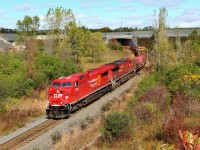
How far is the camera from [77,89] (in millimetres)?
23828

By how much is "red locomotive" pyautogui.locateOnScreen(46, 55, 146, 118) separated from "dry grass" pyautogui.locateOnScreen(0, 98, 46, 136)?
5.29 feet

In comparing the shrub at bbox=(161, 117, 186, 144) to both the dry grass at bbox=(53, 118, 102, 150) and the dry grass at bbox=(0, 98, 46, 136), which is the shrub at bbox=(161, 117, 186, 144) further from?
the dry grass at bbox=(0, 98, 46, 136)

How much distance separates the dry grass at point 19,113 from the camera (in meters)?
20.5

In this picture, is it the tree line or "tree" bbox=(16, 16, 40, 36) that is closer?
the tree line

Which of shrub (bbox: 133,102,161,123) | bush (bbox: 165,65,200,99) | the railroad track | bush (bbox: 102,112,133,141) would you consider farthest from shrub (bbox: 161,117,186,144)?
the railroad track

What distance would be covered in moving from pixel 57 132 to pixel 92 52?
4646 centimetres

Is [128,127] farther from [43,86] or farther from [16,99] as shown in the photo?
[43,86]

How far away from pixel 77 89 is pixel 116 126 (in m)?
9.16

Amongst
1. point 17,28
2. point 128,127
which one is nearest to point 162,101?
point 128,127

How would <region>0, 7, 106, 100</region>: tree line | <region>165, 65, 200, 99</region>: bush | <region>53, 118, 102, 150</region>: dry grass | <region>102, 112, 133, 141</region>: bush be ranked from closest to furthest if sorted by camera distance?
<region>102, 112, 133, 141</region>: bush, <region>53, 118, 102, 150</region>: dry grass, <region>165, 65, 200, 99</region>: bush, <region>0, 7, 106, 100</region>: tree line

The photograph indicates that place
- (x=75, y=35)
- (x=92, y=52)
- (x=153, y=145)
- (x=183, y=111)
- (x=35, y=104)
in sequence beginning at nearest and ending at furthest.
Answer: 1. (x=153, y=145)
2. (x=183, y=111)
3. (x=35, y=104)
4. (x=75, y=35)
5. (x=92, y=52)

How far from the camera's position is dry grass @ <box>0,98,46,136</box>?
2047 cm

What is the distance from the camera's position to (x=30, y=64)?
105ft

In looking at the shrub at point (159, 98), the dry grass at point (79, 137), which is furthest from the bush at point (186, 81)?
the dry grass at point (79, 137)
